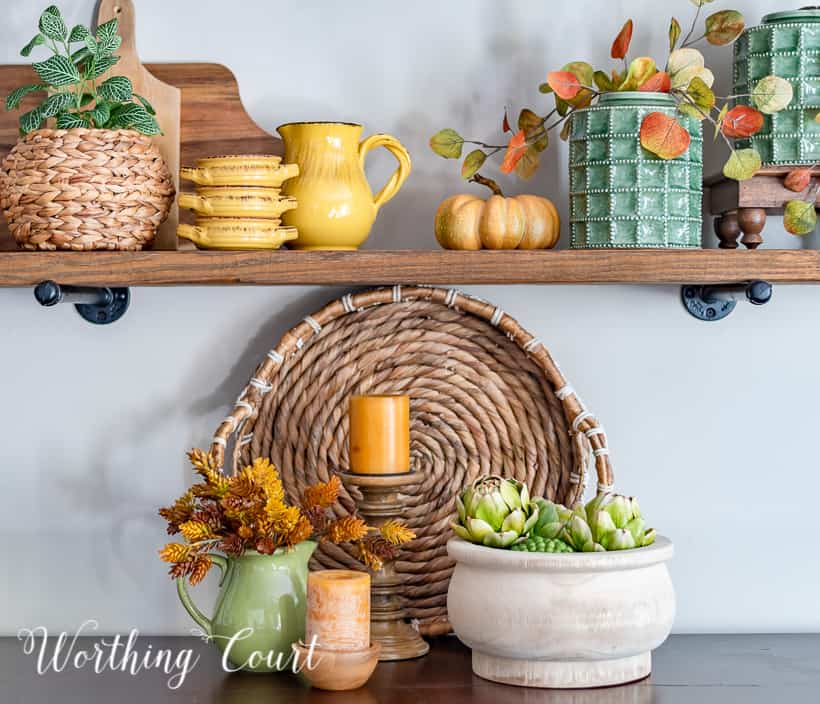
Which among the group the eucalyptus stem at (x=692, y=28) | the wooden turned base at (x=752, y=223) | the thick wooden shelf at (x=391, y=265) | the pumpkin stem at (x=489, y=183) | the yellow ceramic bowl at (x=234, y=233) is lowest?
the thick wooden shelf at (x=391, y=265)

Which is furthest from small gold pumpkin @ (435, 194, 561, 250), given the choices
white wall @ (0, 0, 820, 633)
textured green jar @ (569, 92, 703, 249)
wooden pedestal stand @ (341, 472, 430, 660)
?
wooden pedestal stand @ (341, 472, 430, 660)

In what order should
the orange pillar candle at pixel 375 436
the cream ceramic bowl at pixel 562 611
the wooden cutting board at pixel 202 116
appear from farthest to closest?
Result: the wooden cutting board at pixel 202 116 → the orange pillar candle at pixel 375 436 → the cream ceramic bowl at pixel 562 611

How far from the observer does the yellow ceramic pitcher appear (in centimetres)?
114

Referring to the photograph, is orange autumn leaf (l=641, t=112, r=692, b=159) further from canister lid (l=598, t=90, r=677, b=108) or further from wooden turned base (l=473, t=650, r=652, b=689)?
wooden turned base (l=473, t=650, r=652, b=689)

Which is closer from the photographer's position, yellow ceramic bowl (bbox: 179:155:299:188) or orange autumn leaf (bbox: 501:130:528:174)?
yellow ceramic bowl (bbox: 179:155:299:188)

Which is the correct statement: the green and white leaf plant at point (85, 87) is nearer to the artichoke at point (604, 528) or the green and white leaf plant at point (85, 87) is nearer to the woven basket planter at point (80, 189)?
the woven basket planter at point (80, 189)

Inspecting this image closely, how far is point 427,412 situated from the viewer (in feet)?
4.22

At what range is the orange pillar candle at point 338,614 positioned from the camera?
41.6 inches

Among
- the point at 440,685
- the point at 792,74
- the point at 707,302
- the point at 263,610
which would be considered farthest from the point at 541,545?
the point at 792,74

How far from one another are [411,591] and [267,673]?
0.21m

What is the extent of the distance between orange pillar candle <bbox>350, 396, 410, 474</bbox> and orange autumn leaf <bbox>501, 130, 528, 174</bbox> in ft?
0.95

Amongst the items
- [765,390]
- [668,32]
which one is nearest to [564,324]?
[765,390]

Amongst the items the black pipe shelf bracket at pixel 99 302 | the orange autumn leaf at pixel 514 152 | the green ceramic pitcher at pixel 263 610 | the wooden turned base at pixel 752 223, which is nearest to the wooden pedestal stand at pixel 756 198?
the wooden turned base at pixel 752 223

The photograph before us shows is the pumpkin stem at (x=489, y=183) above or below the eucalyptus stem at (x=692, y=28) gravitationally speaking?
below
